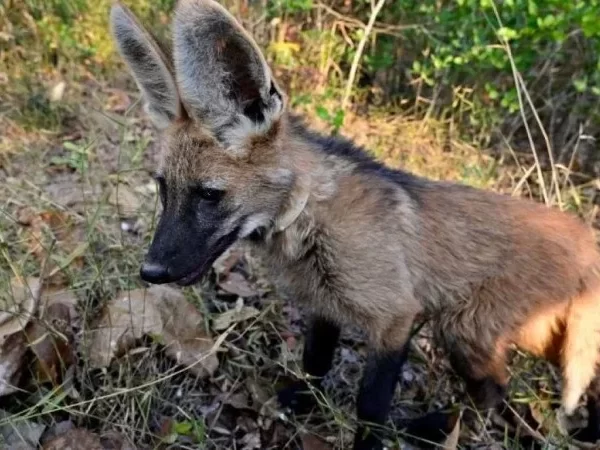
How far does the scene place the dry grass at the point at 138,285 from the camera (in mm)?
2695

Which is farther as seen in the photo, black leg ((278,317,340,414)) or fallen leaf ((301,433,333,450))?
black leg ((278,317,340,414))

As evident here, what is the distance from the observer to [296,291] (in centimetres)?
268

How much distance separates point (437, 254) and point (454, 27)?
2361 millimetres

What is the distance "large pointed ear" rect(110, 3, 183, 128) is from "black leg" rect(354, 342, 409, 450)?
127cm

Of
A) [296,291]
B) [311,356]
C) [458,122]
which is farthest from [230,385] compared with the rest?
[458,122]

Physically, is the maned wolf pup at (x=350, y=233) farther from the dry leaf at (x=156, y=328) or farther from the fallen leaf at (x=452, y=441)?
the dry leaf at (x=156, y=328)

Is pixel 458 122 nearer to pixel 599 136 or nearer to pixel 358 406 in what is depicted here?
pixel 599 136

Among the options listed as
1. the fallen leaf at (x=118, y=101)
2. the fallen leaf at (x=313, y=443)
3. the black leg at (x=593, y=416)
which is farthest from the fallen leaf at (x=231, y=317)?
the fallen leaf at (x=118, y=101)

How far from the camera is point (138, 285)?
3.15 metres

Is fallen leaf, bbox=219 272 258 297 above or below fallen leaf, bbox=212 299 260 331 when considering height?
below

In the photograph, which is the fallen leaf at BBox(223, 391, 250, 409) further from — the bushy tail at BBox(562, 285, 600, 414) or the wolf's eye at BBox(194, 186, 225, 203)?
the bushy tail at BBox(562, 285, 600, 414)

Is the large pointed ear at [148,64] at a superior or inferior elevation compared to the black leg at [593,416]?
superior

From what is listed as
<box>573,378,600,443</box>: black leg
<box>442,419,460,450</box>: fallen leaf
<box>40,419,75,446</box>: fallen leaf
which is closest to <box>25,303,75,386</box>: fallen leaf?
<box>40,419,75,446</box>: fallen leaf

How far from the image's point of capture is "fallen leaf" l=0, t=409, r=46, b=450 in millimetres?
2412
